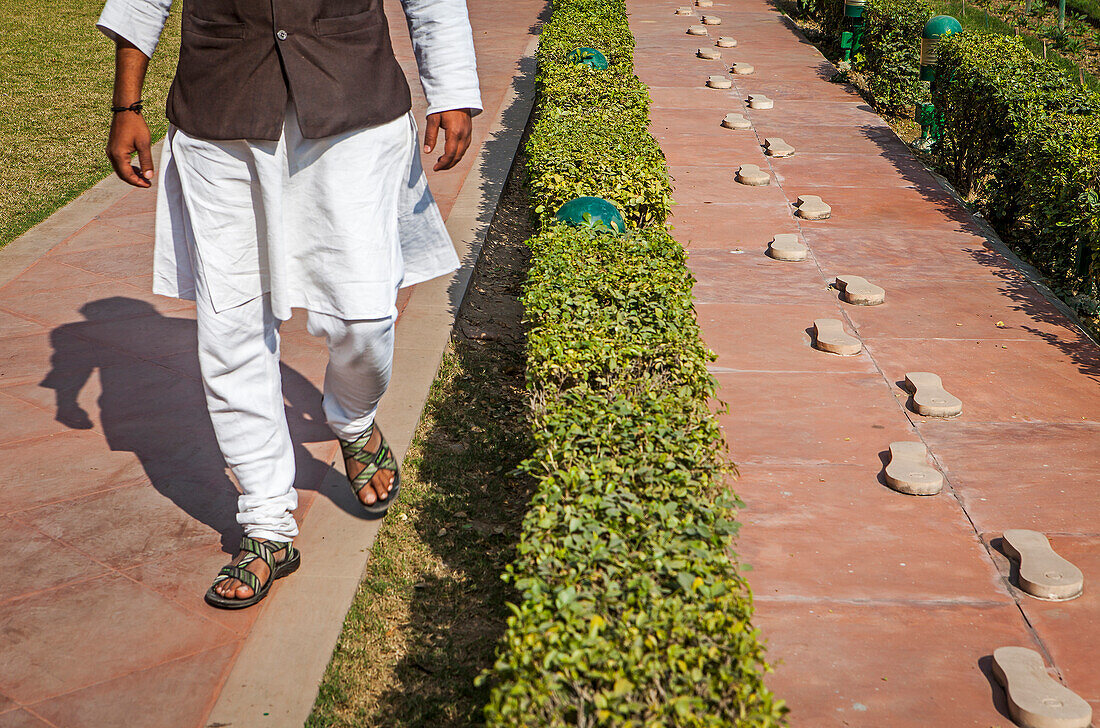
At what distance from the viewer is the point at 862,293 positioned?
491cm

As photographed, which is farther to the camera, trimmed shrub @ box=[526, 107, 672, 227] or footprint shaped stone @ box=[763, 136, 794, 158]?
footprint shaped stone @ box=[763, 136, 794, 158]

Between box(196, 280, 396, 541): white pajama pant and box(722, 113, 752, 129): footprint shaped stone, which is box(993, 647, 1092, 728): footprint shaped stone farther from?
box(722, 113, 752, 129): footprint shaped stone

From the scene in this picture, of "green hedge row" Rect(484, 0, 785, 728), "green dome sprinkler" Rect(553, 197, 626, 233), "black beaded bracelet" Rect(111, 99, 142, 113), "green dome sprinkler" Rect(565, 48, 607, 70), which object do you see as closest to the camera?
"green hedge row" Rect(484, 0, 785, 728)

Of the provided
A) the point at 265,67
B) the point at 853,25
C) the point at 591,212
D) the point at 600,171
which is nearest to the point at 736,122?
the point at 853,25

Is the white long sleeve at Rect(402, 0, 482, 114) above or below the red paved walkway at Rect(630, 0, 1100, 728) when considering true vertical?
above

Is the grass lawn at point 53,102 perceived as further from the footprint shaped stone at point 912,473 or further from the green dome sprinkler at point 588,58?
the footprint shaped stone at point 912,473

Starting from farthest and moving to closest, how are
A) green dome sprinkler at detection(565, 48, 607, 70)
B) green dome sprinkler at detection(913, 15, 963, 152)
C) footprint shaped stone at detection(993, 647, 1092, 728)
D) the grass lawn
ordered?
green dome sprinkler at detection(913, 15, 963, 152) → green dome sprinkler at detection(565, 48, 607, 70) → the grass lawn → footprint shaped stone at detection(993, 647, 1092, 728)

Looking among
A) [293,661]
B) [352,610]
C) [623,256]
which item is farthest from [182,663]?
[623,256]

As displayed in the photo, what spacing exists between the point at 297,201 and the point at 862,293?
3.23 meters

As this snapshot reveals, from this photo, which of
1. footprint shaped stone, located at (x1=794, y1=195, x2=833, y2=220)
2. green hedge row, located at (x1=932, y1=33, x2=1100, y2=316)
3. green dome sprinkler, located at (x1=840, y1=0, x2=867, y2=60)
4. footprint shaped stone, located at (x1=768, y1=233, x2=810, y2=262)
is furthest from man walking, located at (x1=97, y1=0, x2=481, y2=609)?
green dome sprinkler, located at (x1=840, y1=0, x2=867, y2=60)

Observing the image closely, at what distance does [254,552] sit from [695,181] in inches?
185

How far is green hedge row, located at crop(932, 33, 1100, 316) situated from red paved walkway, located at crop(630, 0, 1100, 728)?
247 mm

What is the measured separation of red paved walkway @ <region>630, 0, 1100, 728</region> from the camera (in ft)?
8.87

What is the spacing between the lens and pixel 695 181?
22.2 ft
